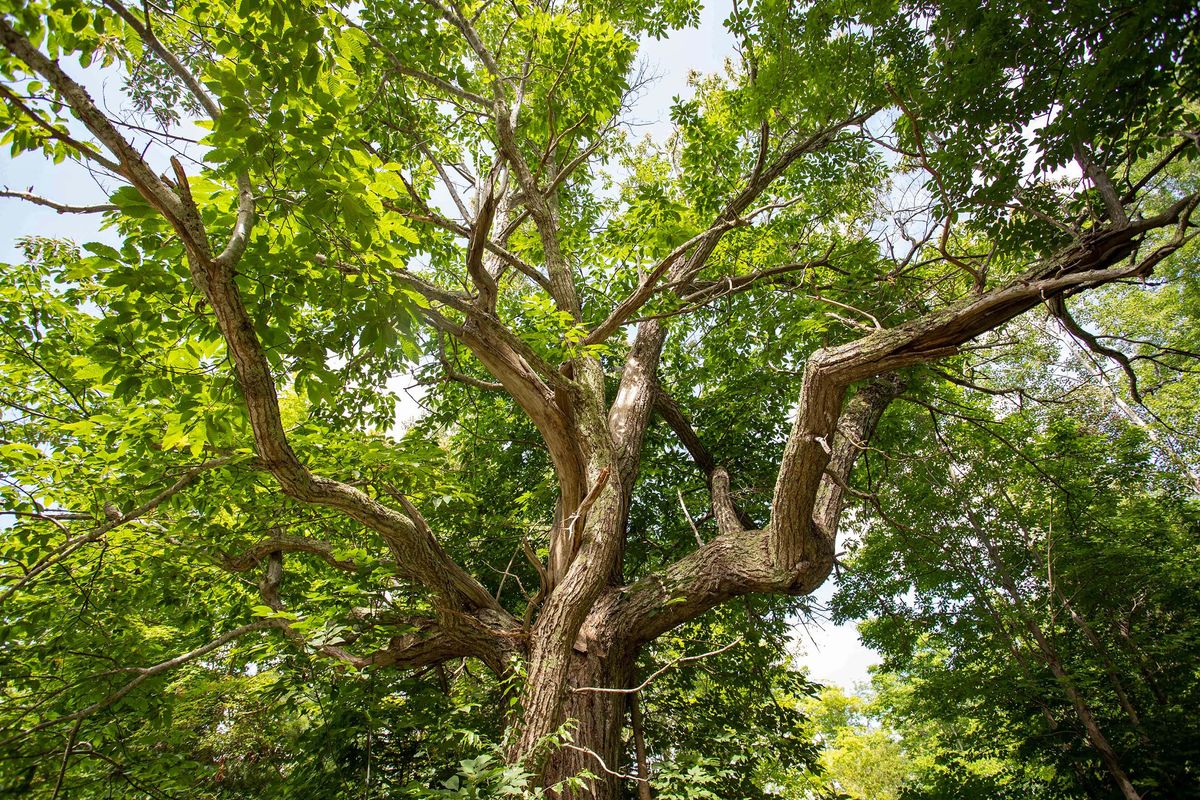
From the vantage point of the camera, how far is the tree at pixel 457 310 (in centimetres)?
218

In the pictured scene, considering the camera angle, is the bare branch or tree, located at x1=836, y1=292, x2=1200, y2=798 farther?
tree, located at x1=836, y1=292, x2=1200, y2=798

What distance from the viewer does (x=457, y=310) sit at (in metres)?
3.86

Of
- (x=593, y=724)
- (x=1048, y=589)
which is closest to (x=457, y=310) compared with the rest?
(x=593, y=724)

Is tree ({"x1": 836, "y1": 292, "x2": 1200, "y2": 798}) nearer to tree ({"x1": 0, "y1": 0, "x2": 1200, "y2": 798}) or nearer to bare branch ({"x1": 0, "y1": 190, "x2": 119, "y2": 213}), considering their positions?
tree ({"x1": 0, "y1": 0, "x2": 1200, "y2": 798})

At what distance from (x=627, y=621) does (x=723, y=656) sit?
2259 millimetres

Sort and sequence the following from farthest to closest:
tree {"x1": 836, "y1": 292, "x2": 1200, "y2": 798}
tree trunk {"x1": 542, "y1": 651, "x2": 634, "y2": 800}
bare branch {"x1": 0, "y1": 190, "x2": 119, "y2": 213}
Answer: tree {"x1": 836, "y1": 292, "x2": 1200, "y2": 798}
tree trunk {"x1": 542, "y1": 651, "x2": 634, "y2": 800}
bare branch {"x1": 0, "y1": 190, "x2": 119, "y2": 213}

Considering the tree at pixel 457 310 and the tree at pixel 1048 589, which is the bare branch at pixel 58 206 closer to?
the tree at pixel 457 310

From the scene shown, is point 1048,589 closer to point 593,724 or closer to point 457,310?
point 593,724

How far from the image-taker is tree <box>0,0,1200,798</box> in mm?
2182

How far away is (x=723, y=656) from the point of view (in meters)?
5.37

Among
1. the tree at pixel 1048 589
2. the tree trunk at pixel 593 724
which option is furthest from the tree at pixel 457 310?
the tree at pixel 1048 589

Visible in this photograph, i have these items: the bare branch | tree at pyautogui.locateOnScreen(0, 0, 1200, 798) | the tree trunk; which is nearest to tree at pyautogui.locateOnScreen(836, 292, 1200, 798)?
tree at pyautogui.locateOnScreen(0, 0, 1200, 798)

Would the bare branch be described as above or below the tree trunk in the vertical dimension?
above

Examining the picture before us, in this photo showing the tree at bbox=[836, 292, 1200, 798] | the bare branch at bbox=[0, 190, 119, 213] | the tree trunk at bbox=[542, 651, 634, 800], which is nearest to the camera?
the bare branch at bbox=[0, 190, 119, 213]
